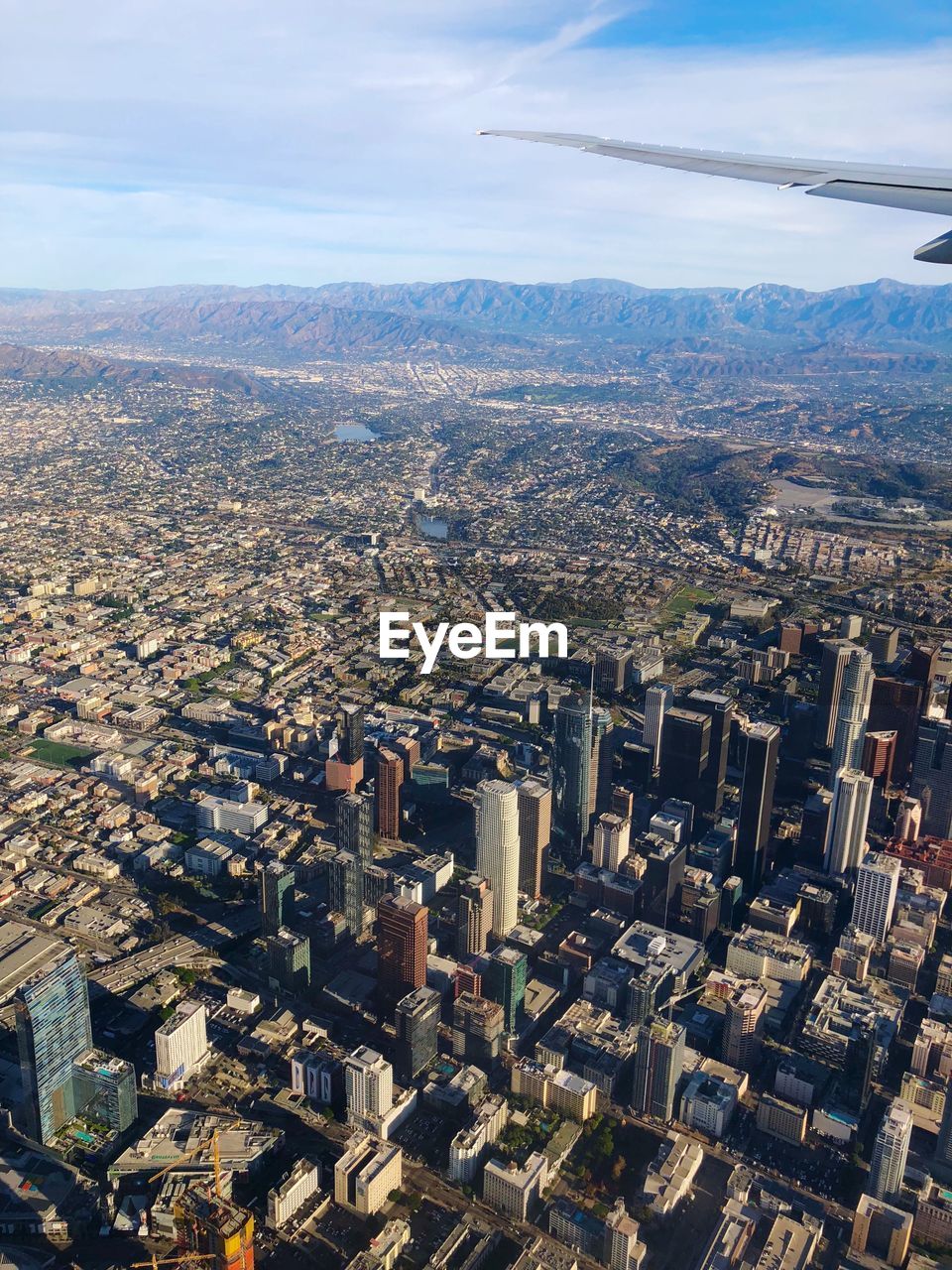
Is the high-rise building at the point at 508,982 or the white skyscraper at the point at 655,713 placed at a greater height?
the white skyscraper at the point at 655,713

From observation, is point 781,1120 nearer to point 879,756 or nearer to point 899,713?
point 879,756

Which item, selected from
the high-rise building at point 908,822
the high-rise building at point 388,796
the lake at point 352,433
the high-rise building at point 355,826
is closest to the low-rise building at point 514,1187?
the high-rise building at point 355,826

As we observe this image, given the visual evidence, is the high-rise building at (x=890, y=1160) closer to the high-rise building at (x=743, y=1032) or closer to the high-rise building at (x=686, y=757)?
the high-rise building at (x=743, y=1032)

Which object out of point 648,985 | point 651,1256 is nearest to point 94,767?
point 648,985

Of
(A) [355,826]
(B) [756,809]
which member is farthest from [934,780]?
(A) [355,826]

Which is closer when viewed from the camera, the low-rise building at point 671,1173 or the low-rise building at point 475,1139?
the low-rise building at point 671,1173
